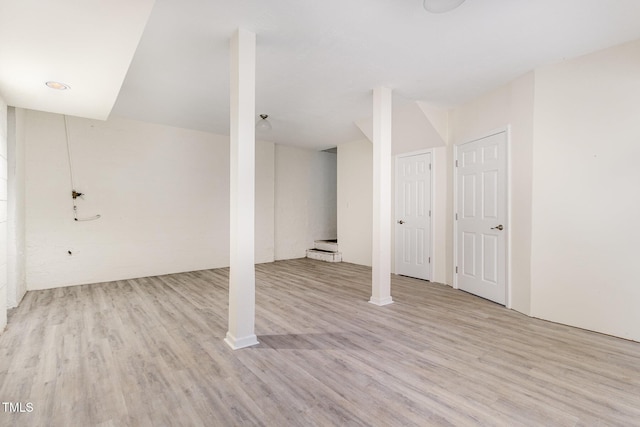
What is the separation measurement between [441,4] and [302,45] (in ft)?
4.27

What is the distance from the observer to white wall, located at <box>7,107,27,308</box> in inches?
146

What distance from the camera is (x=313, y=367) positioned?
90.4 inches

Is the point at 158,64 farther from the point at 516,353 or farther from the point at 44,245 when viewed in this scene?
the point at 516,353

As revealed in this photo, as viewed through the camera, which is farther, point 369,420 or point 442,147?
point 442,147

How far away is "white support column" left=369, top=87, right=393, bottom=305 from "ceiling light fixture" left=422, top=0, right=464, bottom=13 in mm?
1746

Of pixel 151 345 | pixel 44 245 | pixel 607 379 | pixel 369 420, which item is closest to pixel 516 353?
pixel 607 379

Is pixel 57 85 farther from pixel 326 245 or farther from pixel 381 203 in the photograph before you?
pixel 326 245

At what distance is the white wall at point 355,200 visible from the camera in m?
6.57

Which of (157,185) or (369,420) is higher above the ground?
(157,185)

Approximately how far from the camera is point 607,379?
7.04 feet

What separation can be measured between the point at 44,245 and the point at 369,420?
17.3 ft

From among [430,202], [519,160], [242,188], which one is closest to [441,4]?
[242,188]

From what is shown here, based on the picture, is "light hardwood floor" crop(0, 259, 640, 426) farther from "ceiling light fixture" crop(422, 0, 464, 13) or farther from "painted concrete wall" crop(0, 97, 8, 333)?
"ceiling light fixture" crop(422, 0, 464, 13)

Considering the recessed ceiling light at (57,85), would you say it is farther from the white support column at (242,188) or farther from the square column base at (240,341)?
the square column base at (240,341)
